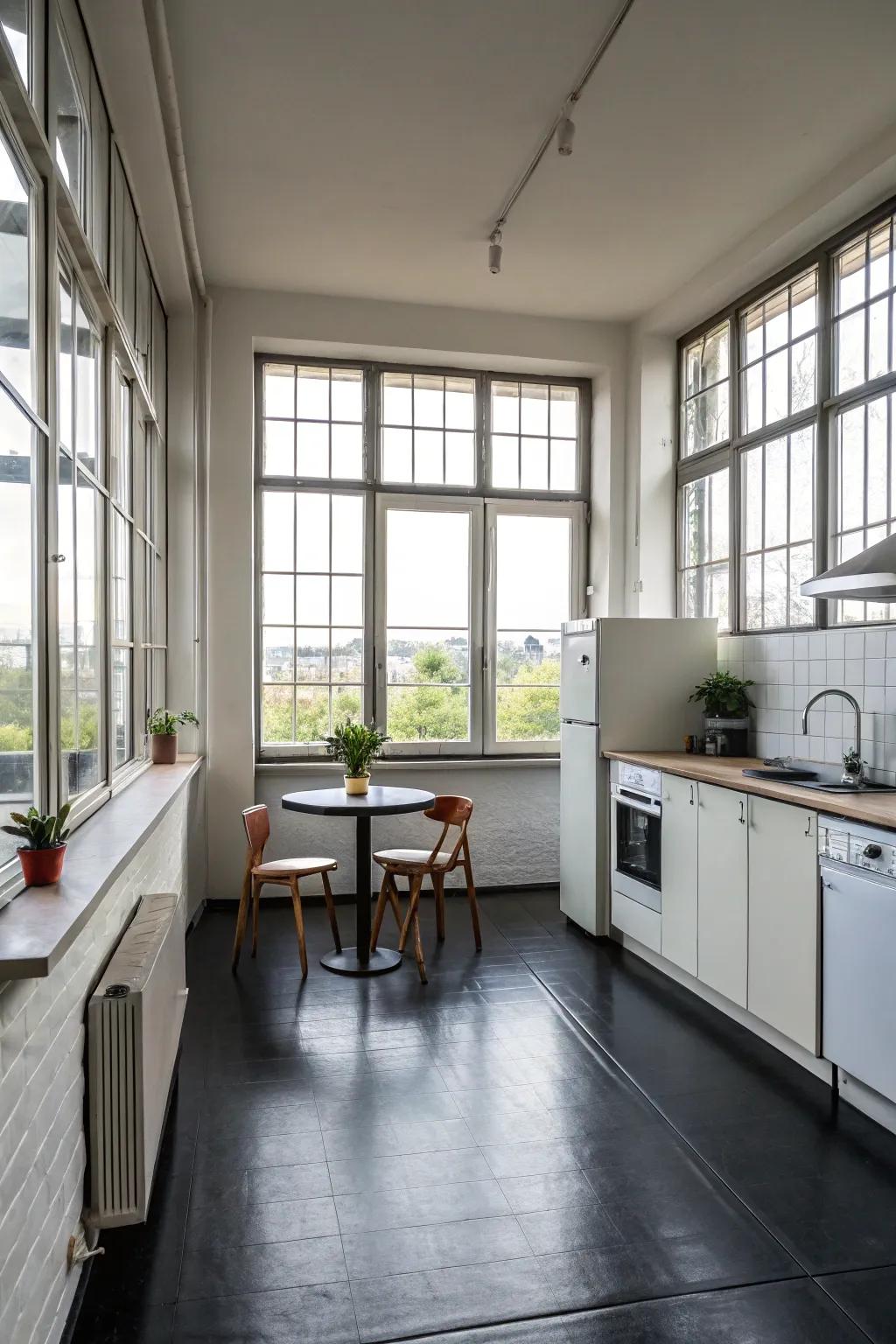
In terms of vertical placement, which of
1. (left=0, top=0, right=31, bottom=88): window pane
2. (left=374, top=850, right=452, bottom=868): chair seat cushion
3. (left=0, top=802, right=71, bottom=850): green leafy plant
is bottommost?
(left=374, top=850, right=452, bottom=868): chair seat cushion

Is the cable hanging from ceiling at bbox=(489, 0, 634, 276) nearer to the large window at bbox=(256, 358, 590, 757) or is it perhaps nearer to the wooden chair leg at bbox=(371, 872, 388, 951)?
the large window at bbox=(256, 358, 590, 757)

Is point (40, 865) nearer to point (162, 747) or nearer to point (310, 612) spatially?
point (162, 747)

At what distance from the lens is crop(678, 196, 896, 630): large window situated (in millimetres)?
4121

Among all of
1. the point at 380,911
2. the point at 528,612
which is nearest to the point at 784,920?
the point at 380,911

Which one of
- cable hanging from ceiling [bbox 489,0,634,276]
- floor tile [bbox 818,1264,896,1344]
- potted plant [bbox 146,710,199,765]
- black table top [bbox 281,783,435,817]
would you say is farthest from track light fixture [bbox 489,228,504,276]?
floor tile [bbox 818,1264,896,1344]

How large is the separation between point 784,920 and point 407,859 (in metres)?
1.92

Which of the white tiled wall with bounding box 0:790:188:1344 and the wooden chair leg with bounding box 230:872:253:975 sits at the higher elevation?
the white tiled wall with bounding box 0:790:188:1344

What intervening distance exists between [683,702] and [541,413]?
2373mm

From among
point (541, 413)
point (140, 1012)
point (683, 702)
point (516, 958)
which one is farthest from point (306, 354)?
point (140, 1012)

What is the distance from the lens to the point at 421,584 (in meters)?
6.04

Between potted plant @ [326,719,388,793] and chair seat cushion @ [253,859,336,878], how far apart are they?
391 mm

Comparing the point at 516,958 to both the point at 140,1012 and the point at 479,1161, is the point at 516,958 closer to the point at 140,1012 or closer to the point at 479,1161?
the point at 479,1161

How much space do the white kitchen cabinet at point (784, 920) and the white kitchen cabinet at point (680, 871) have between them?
0.46 meters

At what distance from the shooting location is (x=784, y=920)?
3.36 metres
